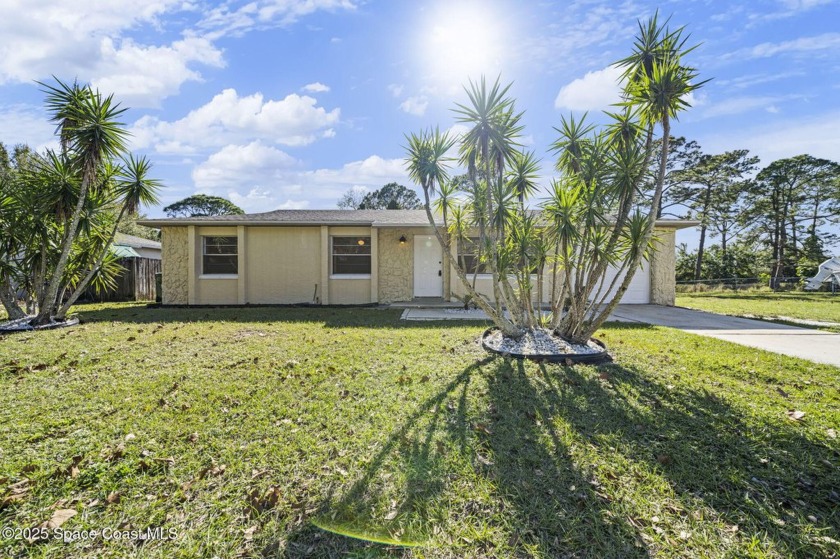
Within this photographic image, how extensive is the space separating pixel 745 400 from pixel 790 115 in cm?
1157

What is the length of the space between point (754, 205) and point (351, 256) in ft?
105

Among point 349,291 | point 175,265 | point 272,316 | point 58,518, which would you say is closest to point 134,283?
point 175,265

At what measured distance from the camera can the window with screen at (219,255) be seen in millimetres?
12539

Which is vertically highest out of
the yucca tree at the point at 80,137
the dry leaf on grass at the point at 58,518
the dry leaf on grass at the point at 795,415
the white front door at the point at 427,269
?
the yucca tree at the point at 80,137

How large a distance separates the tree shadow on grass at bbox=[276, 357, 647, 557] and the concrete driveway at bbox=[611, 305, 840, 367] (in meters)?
5.75

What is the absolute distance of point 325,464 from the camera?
264cm

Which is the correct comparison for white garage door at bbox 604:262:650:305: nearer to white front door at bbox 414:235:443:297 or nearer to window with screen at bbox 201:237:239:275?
white front door at bbox 414:235:443:297

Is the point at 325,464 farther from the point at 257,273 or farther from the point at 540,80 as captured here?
the point at 257,273

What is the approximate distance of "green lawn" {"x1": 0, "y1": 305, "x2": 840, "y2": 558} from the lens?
6.56 feet

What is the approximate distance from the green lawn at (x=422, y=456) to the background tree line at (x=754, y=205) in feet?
89.0

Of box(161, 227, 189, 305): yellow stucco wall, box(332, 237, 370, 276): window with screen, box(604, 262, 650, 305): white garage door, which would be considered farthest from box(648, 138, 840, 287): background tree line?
box(161, 227, 189, 305): yellow stucco wall

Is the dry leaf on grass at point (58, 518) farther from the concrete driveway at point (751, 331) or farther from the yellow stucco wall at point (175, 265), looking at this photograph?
the yellow stucco wall at point (175, 265)

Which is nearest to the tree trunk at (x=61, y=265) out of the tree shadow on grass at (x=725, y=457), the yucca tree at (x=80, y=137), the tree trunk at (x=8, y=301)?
the yucca tree at (x=80, y=137)

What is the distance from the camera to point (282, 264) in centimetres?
1242
